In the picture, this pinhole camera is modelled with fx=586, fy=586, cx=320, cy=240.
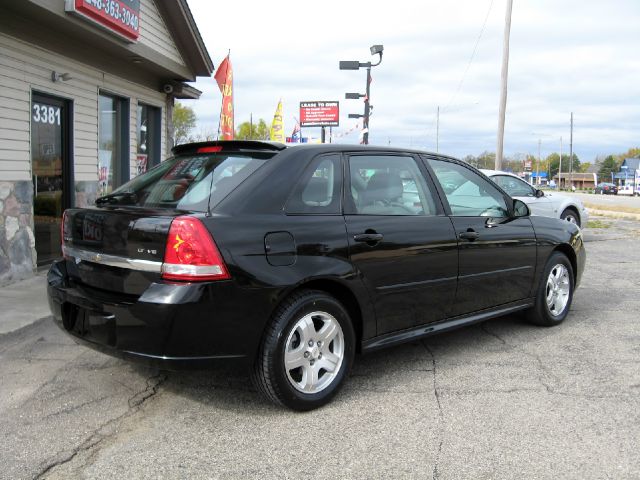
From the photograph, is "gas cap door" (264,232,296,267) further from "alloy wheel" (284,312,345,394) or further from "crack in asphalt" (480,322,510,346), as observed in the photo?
"crack in asphalt" (480,322,510,346)

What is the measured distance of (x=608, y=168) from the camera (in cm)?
12825

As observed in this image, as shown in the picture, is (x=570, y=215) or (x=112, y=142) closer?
(x=112, y=142)

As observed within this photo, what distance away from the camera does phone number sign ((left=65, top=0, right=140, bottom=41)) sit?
6900 mm

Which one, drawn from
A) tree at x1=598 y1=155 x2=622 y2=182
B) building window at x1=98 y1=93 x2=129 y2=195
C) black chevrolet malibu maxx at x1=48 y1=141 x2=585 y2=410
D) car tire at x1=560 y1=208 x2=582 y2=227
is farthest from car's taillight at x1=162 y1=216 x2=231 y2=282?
tree at x1=598 y1=155 x2=622 y2=182

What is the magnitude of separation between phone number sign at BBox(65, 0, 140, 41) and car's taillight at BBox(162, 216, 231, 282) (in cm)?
502

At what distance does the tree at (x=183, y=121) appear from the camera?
44.9m

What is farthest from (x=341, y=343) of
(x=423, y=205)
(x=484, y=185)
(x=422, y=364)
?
(x=484, y=185)

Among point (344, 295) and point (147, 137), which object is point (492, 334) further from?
point (147, 137)

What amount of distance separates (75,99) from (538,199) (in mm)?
8243

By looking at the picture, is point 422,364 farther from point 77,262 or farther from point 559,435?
point 77,262

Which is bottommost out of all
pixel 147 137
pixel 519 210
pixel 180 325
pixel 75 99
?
pixel 180 325

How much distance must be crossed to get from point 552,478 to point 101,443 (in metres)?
2.30

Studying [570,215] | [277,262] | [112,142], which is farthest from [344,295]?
[570,215]

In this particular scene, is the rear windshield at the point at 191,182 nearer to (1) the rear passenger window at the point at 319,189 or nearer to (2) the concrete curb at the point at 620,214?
(1) the rear passenger window at the point at 319,189
